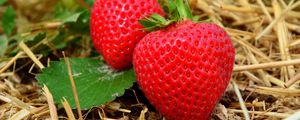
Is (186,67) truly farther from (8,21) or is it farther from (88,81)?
(8,21)

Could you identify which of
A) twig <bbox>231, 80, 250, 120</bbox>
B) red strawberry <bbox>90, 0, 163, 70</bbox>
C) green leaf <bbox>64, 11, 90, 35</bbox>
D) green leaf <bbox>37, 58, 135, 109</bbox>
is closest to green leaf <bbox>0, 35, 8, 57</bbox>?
green leaf <bbox>64, 11, 90, 35</bbox>

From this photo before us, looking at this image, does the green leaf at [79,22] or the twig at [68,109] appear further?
the green leaf at [79,22]

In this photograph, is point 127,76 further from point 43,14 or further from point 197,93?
point 43,14

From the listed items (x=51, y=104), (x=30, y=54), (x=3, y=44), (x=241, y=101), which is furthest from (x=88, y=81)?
(x=3, y=44)

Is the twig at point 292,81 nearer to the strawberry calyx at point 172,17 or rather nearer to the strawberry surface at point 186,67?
the strawberry surface at point 186,67

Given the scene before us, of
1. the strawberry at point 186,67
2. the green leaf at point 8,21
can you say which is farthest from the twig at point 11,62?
the strawberry at point 186,67
